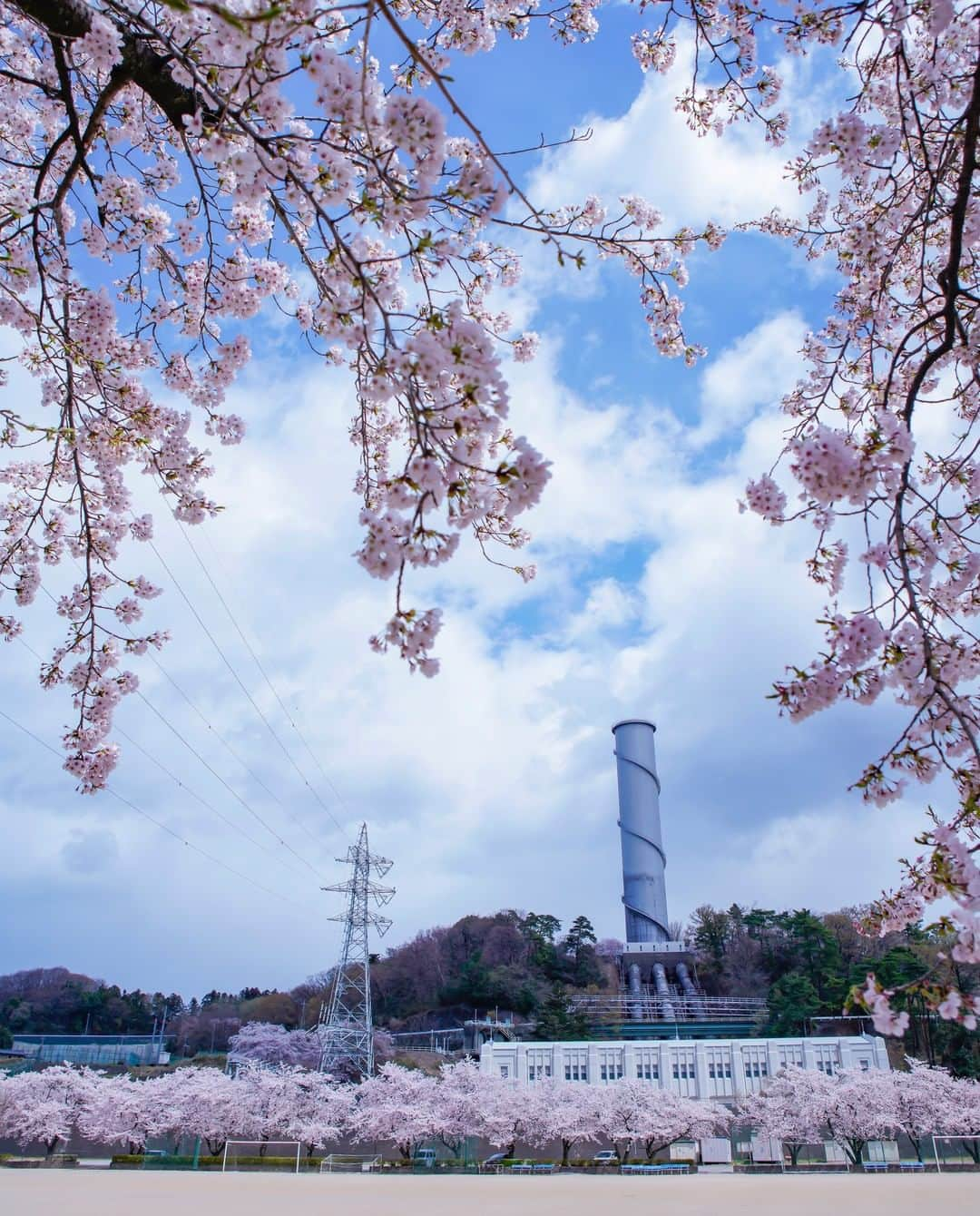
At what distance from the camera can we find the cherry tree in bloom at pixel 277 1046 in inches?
1093

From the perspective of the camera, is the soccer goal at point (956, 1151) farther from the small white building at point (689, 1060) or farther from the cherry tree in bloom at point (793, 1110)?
the cherry tree in bloom at point (793, 1110)

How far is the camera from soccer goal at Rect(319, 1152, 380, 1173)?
20.8m

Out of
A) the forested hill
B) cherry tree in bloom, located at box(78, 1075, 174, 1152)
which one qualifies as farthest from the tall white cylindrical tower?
cherry tree in bloom, located at box(78, 1075, 174, 1152)

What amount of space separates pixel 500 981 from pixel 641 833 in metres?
8.91

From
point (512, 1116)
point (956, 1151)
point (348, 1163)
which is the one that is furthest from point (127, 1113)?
point (956, 1151)

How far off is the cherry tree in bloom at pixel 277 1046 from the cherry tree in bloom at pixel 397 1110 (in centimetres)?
604

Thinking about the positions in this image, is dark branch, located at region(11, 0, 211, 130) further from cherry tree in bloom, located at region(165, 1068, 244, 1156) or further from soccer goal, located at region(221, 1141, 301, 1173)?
cherry tree in bloom, located at region(165, 1068, 244, 1156)

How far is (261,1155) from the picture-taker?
2250 cm

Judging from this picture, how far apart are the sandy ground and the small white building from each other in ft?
19.6

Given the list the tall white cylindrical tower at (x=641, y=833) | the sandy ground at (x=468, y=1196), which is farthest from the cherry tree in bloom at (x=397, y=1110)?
the tall white cylindrical tower at (x=641, y=833)

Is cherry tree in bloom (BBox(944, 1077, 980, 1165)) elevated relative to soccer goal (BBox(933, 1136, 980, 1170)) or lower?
elevated

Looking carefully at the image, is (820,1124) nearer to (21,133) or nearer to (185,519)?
(185,519)

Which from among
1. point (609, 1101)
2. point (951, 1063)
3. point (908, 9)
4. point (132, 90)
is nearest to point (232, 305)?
point (132, 90)

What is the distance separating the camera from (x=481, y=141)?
1.69m
